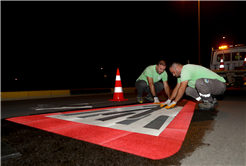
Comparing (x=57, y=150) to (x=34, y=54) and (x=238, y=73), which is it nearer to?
(x=238, y=73)

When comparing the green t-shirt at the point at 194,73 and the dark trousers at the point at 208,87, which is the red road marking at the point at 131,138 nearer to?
the green t-shirt at the point at 194,73

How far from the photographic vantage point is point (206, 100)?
13.0 feet

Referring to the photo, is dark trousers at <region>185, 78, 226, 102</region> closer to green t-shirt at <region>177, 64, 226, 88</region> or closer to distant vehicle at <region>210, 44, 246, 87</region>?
green t-shirt at <region>177, 64, 226, 88</region>

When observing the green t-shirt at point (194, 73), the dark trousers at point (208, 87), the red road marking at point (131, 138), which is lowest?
the red road marking at point (131, 138)

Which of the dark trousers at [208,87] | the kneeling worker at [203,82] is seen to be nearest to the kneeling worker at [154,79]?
the kneeling worker at [203,82]

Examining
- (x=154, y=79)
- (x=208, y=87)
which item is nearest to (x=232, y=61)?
(x=154, y=79)

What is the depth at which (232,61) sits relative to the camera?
392 inches

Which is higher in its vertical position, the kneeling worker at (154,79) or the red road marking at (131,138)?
the kneeling worker at (154,79)

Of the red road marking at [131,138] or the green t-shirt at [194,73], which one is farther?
the green t-shirt at [194,73]

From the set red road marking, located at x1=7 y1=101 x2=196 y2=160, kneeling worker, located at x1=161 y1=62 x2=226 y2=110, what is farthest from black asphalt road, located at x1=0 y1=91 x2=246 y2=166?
Result: kneeling worker, located at x1=161 y1=62 x2=226 y2=110

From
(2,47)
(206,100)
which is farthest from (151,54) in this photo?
(206,100)

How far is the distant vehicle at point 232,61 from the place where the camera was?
872cm

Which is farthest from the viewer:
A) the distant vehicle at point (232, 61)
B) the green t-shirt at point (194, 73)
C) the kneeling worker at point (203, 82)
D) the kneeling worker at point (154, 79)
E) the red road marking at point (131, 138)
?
the distant vehicle at point (232, 61)

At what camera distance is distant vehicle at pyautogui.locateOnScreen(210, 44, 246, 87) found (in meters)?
8.72
